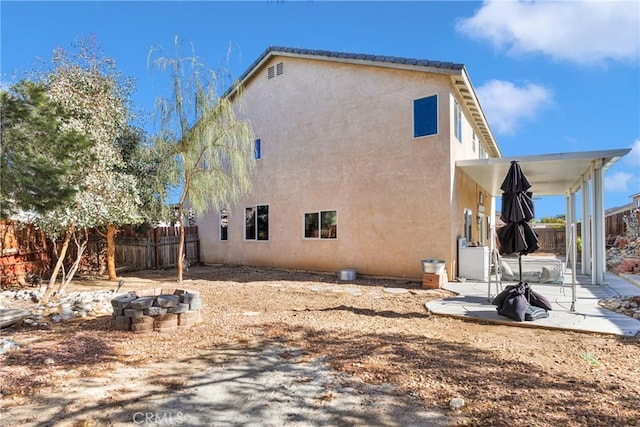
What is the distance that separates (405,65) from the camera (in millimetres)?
9945

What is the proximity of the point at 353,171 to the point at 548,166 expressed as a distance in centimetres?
537

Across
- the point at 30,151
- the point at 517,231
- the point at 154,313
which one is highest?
the point at 30,151

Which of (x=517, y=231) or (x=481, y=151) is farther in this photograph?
(x=481, y=151)

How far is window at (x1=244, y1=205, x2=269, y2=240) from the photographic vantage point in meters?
13.4

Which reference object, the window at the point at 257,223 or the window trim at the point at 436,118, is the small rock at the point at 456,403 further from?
the window at the point at 257,223

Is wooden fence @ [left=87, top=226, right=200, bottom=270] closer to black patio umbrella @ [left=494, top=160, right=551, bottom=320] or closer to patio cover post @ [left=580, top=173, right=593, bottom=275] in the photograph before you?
black patio umbrella @ [left=494, top=160, right=551, bottom=320]

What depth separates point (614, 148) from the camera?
844 cm

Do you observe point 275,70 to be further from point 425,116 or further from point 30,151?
point 30,151

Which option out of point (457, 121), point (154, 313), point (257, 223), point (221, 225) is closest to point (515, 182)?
point (457, 121)

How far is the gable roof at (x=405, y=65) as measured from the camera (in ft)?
30.7

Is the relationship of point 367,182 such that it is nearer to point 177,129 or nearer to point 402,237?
point 402,237

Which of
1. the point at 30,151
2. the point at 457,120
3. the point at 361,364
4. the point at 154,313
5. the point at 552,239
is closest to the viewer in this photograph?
the point at 361,364

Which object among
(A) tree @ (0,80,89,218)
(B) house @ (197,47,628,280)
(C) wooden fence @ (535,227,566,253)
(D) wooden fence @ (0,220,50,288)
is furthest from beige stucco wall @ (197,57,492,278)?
(C) wooden fence @ (535,227,566,253)

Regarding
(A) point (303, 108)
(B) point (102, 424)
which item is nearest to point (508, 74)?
(A) point (303, 108)
